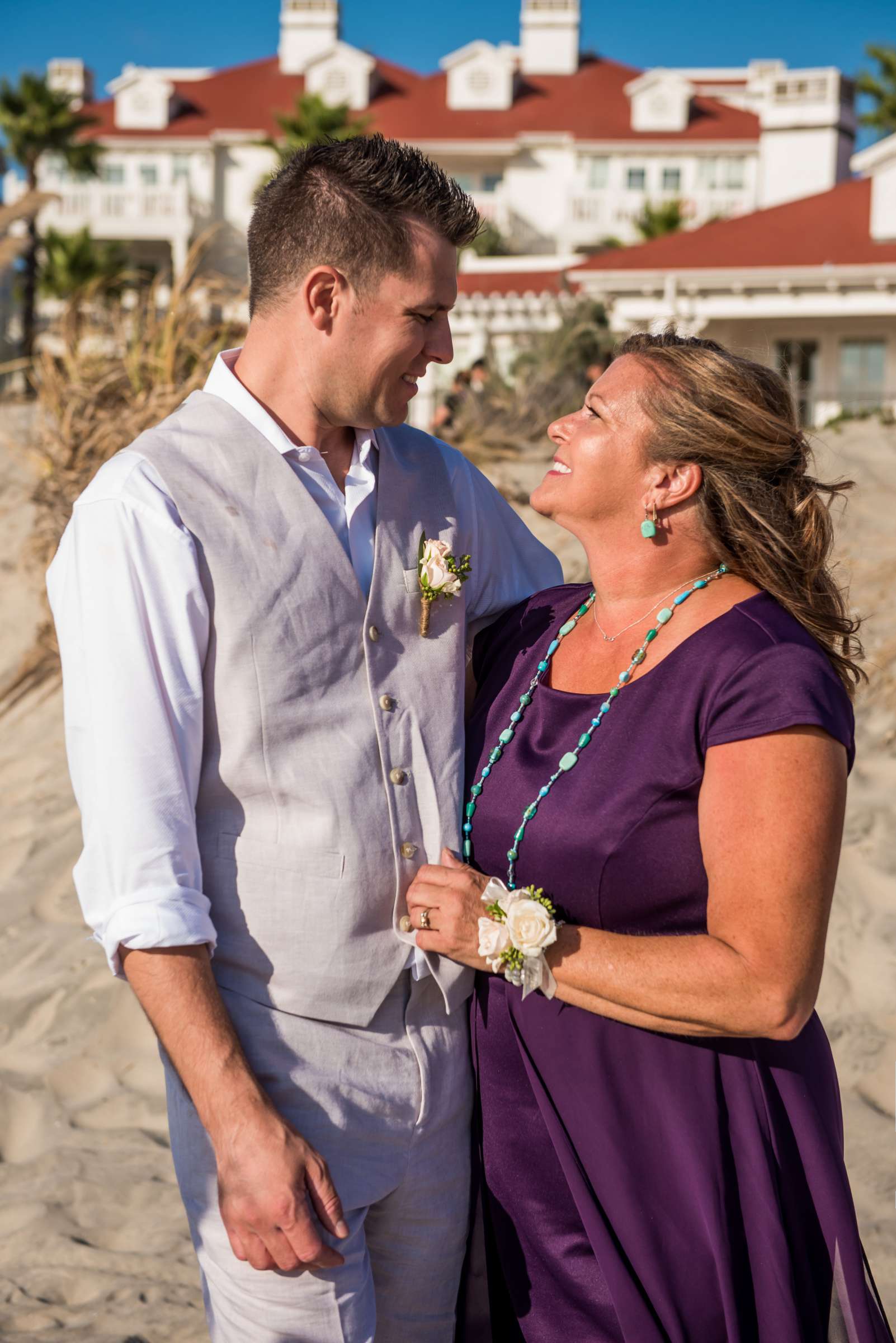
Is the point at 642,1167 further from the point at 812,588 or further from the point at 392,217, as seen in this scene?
the point at 392,217

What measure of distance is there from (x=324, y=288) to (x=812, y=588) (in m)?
1.01

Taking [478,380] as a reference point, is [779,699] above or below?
above

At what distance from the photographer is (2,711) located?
7.92 metres

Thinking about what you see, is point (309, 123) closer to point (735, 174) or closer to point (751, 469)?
point (735, 174)

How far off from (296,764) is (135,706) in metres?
0.27

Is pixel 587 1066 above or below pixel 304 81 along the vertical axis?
below

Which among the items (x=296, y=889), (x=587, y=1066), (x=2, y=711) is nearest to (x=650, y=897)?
(x=587, y=1066)

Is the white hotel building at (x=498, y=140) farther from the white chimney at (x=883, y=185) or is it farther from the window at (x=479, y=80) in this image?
the white chimney at (x=883, y=185)

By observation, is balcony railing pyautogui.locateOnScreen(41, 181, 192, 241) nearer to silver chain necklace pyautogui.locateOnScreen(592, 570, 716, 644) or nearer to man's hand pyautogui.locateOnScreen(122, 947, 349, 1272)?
silver chain necklace pyautogui.locateOnScreen(592, 570, 716, 644)

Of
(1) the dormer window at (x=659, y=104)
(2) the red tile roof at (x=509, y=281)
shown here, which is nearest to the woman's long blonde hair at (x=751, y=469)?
(2) the red tile roof at (x=509, y=281)

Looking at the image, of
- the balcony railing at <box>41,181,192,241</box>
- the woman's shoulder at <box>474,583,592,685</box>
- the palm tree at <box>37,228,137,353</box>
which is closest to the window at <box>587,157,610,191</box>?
the balcony railing at <box>41,181,192,241</box>

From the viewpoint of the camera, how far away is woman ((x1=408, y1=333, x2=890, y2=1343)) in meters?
1.98

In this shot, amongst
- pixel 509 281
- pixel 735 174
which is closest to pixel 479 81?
pixel 735 174

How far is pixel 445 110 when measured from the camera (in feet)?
119
